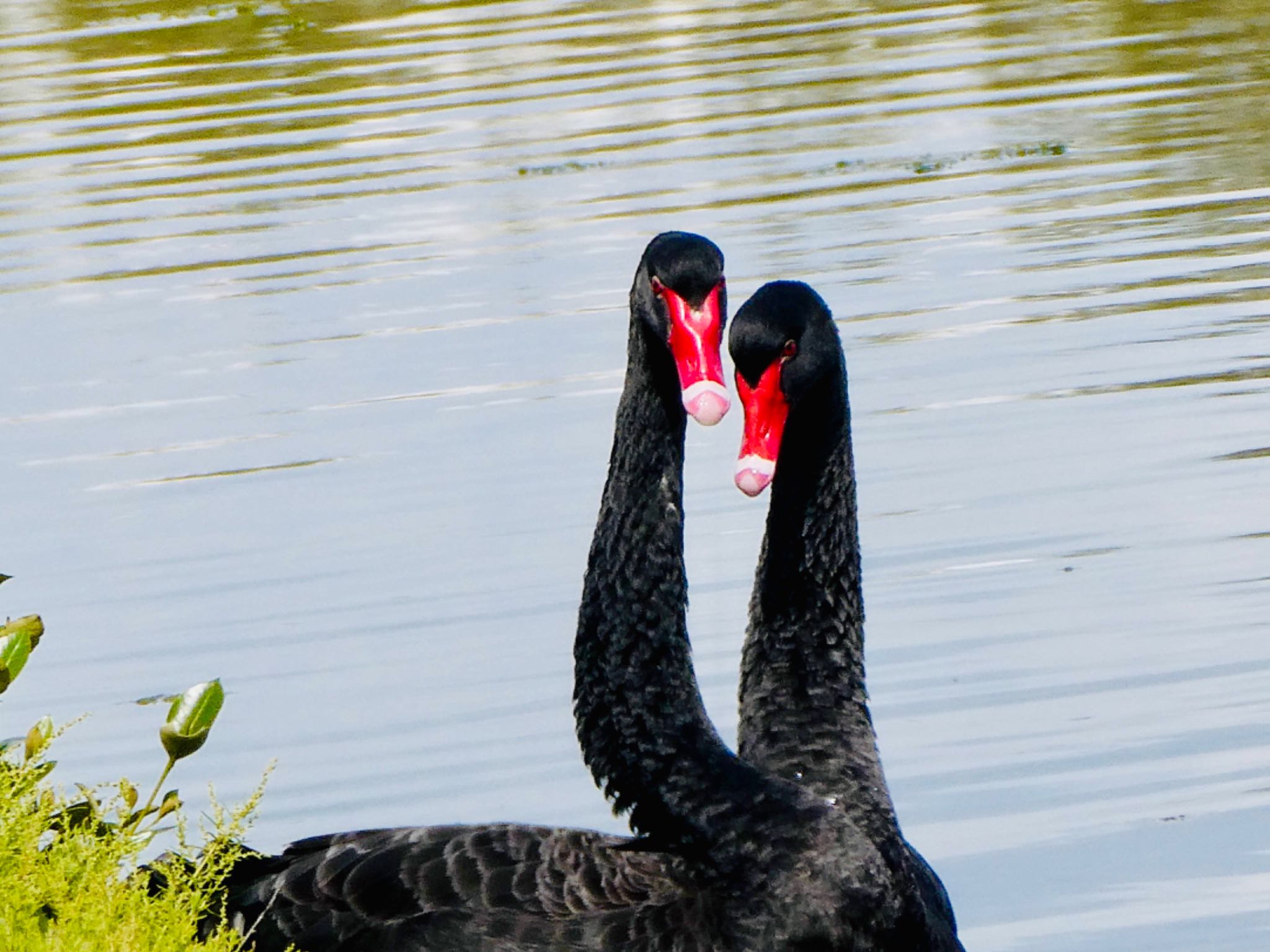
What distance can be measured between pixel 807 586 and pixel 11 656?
1.74 meters

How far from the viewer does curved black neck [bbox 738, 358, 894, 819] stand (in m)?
5.05

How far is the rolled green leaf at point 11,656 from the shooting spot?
433 cm

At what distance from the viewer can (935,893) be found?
4.72 metres

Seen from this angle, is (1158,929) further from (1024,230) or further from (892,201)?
(892,201)

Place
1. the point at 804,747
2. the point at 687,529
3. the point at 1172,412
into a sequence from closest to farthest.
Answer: the point at 804,747
the point at 687,529
the point at 1172,412

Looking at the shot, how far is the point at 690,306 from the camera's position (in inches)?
179

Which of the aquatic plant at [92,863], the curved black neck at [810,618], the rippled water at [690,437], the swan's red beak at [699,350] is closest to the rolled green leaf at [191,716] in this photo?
the aquatic plant at [92,863]

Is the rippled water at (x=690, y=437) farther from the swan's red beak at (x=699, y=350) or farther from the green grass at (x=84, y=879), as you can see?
the green grass at (x=84, y=879)

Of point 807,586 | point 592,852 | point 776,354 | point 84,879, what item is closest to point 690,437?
A: point 807,586

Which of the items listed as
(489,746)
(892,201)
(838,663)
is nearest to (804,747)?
(838,663)

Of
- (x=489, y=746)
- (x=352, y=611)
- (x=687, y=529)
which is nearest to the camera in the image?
(x=489, y=746)

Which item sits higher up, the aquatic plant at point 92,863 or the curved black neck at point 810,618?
the aquatic plant at point 92,863

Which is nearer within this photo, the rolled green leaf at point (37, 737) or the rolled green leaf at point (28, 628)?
the rolled green leaf at point (37, 737)

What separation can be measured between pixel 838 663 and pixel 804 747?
8.3 inches
